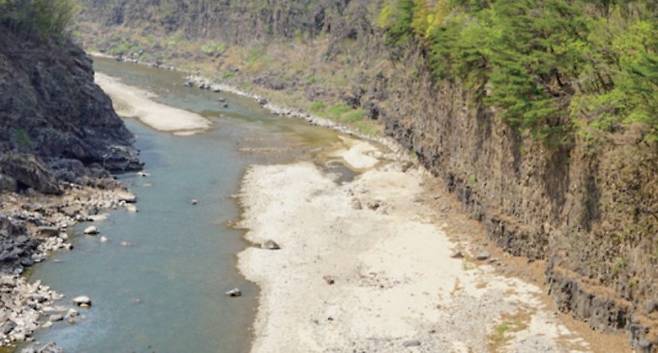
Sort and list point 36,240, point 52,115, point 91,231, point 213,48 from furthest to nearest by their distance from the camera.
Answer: point 213,48
point 52,115
point 91,231
point 36,240

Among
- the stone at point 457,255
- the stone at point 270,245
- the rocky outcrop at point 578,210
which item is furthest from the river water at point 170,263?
the rocky outcrop at point 578,210

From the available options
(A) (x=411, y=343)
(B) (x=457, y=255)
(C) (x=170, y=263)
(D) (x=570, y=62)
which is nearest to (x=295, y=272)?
(C) (x=170, y=263)

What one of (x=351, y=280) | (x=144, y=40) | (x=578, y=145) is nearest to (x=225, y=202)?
(x=351, y=280)

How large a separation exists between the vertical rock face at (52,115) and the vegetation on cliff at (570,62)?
128 ft

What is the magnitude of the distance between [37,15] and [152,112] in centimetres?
3262

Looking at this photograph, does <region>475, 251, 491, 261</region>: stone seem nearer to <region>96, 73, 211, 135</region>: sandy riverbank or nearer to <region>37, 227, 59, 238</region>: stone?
<region>37, 227, 59, 238</region>: stone

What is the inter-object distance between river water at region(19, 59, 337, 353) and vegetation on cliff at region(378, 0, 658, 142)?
22135mm

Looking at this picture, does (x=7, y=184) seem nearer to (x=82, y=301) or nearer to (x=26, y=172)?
(x=26, y=172)

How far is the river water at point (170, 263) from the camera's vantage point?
160ft

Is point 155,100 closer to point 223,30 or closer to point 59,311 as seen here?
point 223,30

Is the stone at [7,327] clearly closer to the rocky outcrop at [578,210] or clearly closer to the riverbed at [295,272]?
the riverbed at [295,272]

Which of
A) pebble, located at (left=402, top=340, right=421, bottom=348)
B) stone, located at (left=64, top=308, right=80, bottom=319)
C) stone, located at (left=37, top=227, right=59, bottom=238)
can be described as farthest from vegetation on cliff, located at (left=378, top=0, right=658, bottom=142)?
stone, located at (left=37, top=227, right=59, bottom=238)

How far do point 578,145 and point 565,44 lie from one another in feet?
21.4

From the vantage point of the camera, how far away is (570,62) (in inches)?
2071
